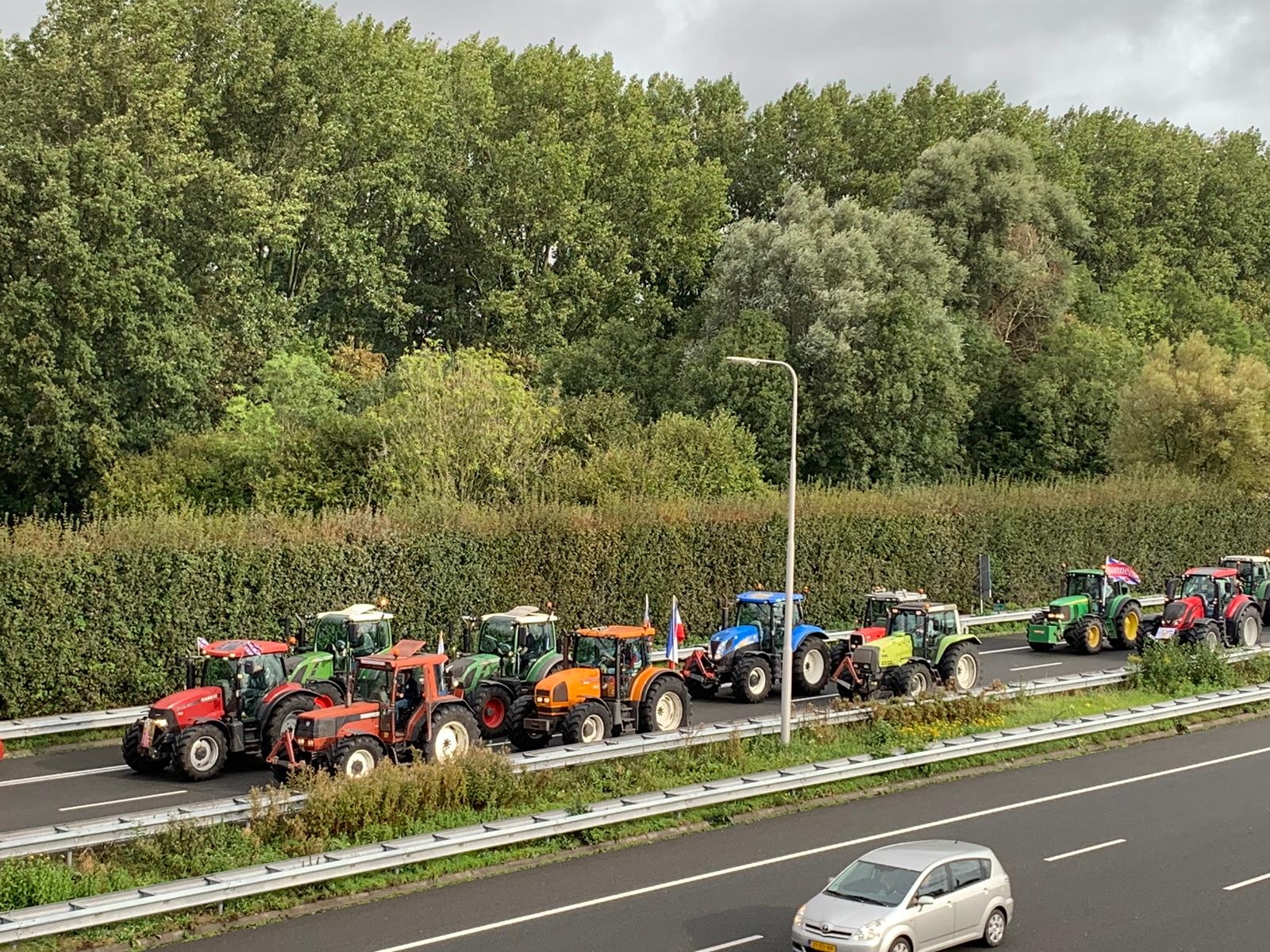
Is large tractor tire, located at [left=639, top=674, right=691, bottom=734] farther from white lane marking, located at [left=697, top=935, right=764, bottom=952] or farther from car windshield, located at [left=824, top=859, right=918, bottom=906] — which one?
car windshield, located at [left=824, top=859, right=918, bottom=906]

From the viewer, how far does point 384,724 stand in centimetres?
2367

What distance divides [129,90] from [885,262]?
32.4 m

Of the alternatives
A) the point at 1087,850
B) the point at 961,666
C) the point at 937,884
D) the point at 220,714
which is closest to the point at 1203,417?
the point at 961,666

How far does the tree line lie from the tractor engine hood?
11560 mm

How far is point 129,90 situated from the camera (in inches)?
2066

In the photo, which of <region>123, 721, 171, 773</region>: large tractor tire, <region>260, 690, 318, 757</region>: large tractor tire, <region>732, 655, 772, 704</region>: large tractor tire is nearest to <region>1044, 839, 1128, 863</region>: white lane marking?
<region>732, 655, 772, 704</region>: large tractor tire

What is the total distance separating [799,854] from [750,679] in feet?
37.6

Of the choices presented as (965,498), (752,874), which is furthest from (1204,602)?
(752,874)

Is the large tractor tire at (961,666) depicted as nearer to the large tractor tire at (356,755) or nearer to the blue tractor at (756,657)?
the blue tractor at (756,657)

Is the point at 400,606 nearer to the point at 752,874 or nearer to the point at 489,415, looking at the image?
the point at 489,415

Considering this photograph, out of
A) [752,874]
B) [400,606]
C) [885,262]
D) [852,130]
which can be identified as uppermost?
[852,130]

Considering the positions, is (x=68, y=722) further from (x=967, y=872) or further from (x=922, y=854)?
(x=967, y=872)

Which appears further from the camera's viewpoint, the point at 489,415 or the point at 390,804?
the point at 489,415

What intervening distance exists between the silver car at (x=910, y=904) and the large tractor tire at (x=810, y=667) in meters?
15.1
